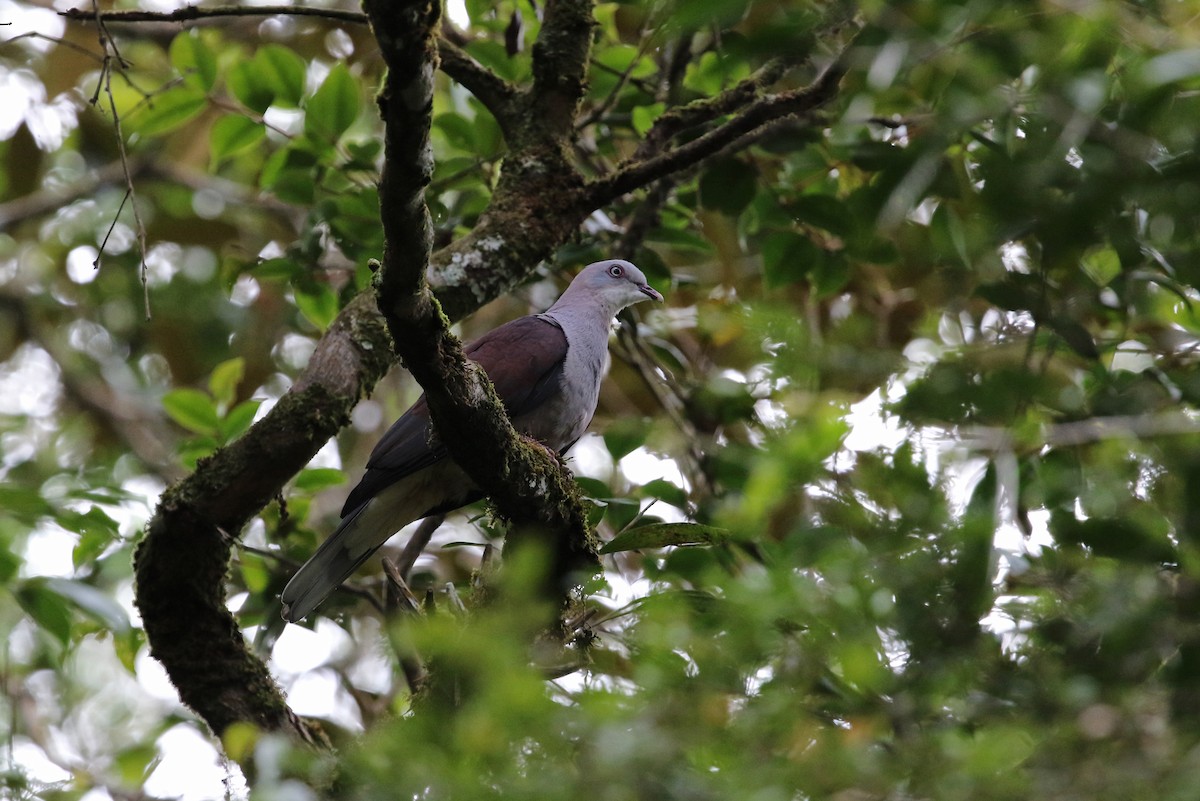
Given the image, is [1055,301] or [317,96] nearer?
[1055,301]

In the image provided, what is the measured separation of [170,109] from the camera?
4.52m

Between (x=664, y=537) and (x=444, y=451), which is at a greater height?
(x=444, y=451)

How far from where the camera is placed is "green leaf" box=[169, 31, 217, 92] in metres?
4.39

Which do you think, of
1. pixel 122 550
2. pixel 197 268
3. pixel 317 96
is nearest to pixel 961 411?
pixel 317 96

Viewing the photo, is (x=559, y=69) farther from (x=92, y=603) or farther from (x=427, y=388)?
(x=92, y=603)

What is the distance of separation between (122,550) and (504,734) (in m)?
3.14

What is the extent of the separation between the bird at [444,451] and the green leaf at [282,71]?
1.20 m

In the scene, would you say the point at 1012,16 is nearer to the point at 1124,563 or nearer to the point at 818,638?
the point at 1124,563

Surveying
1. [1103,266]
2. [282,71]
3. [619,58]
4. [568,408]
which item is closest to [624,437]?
[568,408]

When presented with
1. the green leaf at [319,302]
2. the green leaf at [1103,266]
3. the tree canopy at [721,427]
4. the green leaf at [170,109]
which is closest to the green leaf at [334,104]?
the tree canopy at [721,427]

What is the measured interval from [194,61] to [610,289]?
1.99m

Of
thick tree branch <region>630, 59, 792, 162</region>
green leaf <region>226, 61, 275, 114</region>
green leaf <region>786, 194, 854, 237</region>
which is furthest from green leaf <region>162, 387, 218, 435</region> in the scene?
green leaf <region>786, 194, 854, 237</region>

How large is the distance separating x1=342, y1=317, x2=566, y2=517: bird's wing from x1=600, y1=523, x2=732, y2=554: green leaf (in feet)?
3.23

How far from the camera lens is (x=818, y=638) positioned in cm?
203
